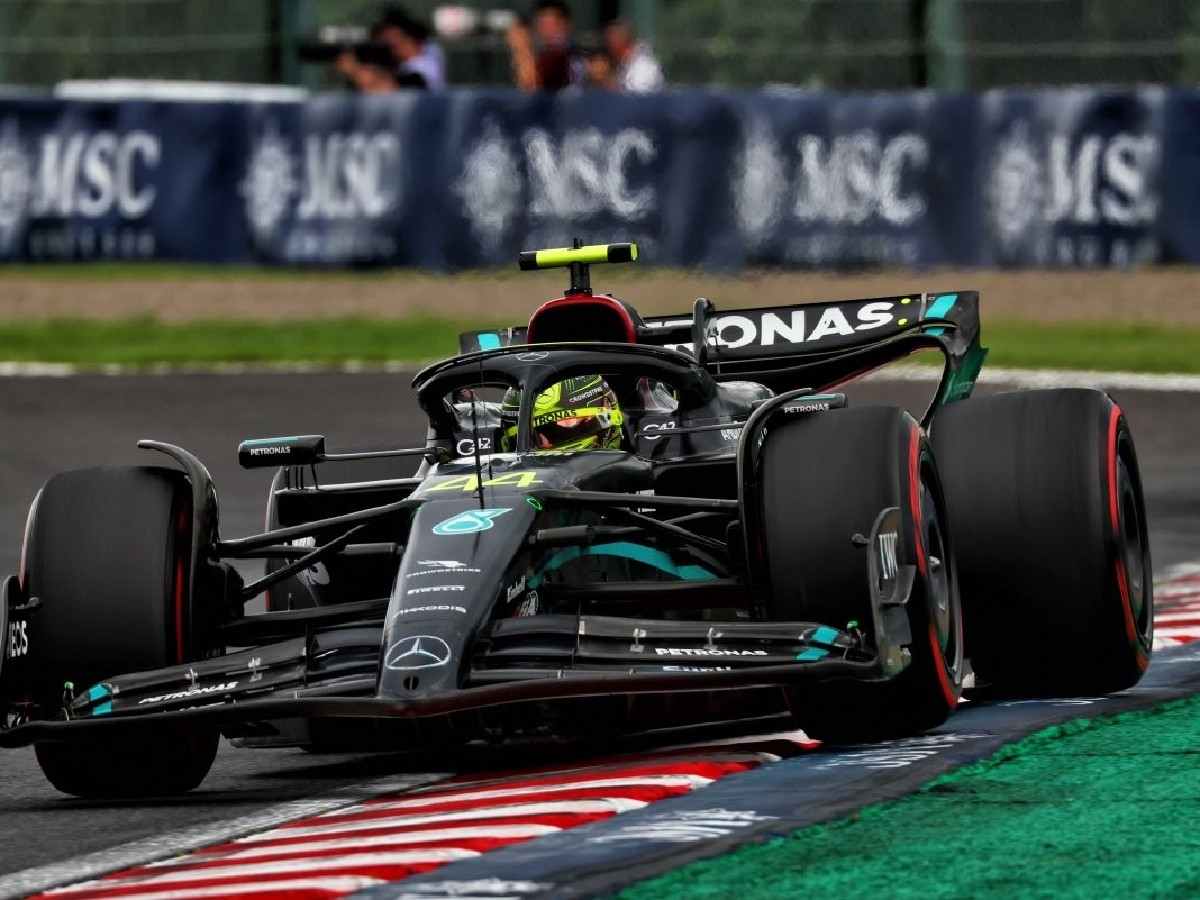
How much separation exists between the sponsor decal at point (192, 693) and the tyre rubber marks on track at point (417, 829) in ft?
1.39

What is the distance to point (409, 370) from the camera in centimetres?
1983

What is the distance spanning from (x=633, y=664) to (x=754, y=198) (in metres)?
15.8

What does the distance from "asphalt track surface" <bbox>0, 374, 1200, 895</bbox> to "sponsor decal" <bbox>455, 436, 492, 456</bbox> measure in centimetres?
70

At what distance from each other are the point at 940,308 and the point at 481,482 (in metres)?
2.54

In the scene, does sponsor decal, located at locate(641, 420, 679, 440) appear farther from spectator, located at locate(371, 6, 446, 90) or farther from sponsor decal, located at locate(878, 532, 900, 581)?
spectator, located at locate(371, 6, 446, 90)

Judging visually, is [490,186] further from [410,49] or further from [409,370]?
[409,370]

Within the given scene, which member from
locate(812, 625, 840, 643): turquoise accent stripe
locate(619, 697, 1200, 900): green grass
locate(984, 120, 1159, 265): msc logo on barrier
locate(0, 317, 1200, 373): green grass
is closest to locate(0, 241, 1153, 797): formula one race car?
locate(812, 625, 840, 643): turquoise accent stripe

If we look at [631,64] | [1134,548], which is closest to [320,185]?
[631,64]

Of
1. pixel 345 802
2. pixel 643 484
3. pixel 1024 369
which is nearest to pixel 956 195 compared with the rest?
pixel 1024 369

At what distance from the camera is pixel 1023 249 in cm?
2123

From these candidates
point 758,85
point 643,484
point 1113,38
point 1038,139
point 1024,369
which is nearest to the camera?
point 643,484

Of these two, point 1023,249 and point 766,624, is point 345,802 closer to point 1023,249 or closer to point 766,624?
point 766,624

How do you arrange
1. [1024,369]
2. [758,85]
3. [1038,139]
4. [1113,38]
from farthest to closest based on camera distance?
[758,85] → [1113,38] → [1038,139] → [1024,369]

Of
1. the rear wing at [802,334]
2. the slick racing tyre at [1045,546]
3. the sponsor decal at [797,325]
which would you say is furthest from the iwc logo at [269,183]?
the slick racing tyre at [1045,546]
